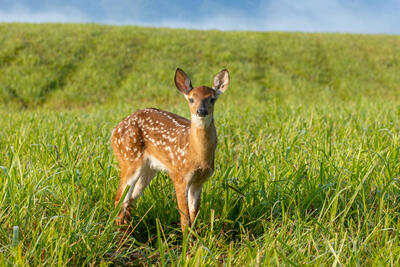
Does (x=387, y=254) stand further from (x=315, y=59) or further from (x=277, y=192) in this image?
(x=315, y=59)

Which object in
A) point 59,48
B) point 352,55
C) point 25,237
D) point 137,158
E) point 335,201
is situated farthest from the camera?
point 352,55

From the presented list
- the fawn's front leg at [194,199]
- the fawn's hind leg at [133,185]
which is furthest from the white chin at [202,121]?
the fawn's hind leg at [133,185]

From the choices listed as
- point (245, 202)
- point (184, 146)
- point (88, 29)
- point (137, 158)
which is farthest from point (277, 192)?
point (88, 29)

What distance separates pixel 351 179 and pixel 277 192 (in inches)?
28.2

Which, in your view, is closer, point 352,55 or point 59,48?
point 59,48

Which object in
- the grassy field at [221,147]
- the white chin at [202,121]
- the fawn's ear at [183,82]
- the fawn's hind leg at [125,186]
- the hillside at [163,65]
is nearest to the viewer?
the grassy field at [221,147]

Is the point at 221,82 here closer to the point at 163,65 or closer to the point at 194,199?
the point at 194,199

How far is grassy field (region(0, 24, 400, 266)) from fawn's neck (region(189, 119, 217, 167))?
42 cm

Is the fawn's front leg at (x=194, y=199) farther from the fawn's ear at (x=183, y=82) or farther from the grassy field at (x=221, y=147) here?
the fawn's ear at (x=183, y=82)

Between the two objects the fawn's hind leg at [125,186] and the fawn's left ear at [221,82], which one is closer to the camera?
the fawn's left ear at [221,82]

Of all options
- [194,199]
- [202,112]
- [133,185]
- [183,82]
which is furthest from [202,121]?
[133,185]

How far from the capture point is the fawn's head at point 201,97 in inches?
101

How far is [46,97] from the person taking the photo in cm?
1566

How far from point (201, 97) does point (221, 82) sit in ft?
1.12
